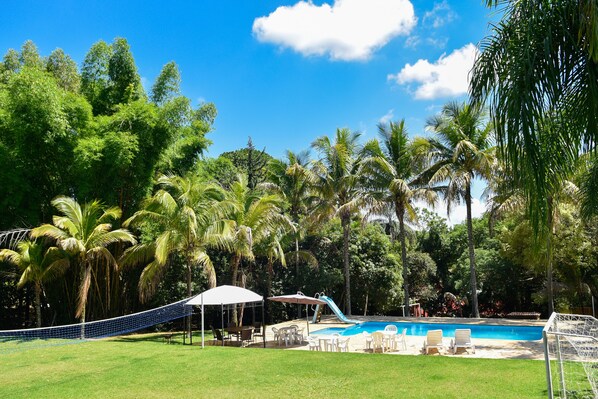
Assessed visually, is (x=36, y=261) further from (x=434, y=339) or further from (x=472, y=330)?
(x=472, y=330)

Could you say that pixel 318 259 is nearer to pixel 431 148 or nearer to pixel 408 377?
pixel 431 148

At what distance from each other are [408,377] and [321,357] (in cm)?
294

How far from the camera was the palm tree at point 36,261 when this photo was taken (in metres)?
16.1

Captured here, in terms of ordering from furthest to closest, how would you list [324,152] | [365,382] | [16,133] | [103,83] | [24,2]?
[324,152] < [103,83] < [16,133] < [24,2] < [365,382]

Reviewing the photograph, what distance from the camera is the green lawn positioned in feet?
25.3

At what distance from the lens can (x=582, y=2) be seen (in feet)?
13.3

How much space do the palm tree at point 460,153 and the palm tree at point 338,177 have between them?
3.89 m

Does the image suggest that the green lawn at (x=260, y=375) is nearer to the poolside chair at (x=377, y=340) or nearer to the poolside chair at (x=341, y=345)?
the poolside chair at (x=341, y=345)

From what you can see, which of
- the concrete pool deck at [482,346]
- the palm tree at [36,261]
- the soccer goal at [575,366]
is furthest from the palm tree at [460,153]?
the palm tree at [36,261]

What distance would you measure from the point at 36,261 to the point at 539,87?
17.3 m

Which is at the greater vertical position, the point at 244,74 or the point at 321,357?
the point at 244,74

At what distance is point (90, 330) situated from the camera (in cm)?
1644

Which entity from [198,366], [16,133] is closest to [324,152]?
[16,133]

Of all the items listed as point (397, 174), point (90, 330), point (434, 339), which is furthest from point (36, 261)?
point (397, 174)
